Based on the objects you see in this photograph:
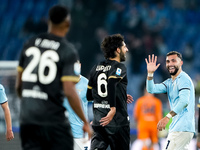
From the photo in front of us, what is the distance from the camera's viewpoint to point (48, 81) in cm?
362

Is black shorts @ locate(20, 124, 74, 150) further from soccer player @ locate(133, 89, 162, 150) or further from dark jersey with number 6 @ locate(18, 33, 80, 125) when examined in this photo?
soccer player @ locate(133, 89, 162, 150)

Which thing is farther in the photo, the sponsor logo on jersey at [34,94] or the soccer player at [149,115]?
the soccer player at [149,115]

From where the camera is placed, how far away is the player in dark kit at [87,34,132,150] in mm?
5578

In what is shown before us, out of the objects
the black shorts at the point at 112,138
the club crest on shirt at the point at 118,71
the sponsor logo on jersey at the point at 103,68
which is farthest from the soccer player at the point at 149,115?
the club crest on shirt at the point at 118,71

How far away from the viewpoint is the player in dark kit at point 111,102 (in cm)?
558

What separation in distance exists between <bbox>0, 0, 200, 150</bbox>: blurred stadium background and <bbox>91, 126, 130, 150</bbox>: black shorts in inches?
527

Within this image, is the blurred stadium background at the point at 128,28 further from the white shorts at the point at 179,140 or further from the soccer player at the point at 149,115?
the white shorts at the point at 179,140

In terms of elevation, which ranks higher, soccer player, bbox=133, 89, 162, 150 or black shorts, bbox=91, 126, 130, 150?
black shorts, bbox=91, 126, 130, 150

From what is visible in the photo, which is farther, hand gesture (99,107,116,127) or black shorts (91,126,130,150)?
black shorts (91,126,130,150)

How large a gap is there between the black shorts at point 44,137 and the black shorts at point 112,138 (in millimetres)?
2066

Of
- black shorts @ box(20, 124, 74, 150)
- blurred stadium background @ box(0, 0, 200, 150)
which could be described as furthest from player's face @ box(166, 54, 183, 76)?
blurred stadium background @ box(0, 0, 200, 150)

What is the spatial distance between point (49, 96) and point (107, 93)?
82.8 inches

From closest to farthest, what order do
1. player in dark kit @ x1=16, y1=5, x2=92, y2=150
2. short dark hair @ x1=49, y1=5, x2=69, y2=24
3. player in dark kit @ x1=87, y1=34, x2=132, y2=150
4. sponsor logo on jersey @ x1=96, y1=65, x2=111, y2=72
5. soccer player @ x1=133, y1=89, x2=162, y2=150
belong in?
player in dark kit @ x1=16, y1=5, x2=92, y2=150, short dark hair @ x1=49, y1=5, x2=69, y2=24, player in dark kit @ x1=87, y1=34, x2=132, y2=150, sponsor logo on jersey @ x1=96, y1=65, x2=111, y2=72, soccer player @ x1=133, y1=89, x2=162, y2=150

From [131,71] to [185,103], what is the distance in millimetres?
14494
